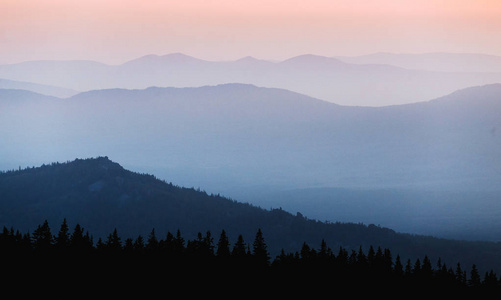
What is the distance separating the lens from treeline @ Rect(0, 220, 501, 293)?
139m

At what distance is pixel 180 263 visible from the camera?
15300 centimetres

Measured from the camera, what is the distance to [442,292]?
18650 cm

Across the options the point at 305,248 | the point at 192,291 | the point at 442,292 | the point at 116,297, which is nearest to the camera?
the point at 116,297

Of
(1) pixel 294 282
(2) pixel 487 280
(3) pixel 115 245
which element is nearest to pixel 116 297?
(3) pixel 115 245

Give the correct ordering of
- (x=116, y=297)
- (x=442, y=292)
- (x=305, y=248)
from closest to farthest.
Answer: (x=116, y=297) < (x=305, y=248) < (x=442, y=292)

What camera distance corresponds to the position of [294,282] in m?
163

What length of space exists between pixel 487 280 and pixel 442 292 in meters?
13.9

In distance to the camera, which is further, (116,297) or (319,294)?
(319,294)

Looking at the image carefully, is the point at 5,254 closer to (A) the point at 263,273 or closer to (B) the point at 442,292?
(A) the point at 263,273

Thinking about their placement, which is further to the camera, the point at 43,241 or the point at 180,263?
the point at 180,263

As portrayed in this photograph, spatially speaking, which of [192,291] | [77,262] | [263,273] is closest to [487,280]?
[263,273]

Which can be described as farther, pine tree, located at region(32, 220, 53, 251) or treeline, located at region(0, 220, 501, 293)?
pine tree, located at region(32, 220, 53, 251)

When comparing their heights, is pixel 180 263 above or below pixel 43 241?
below

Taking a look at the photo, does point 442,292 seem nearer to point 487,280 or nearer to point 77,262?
point 487,280
